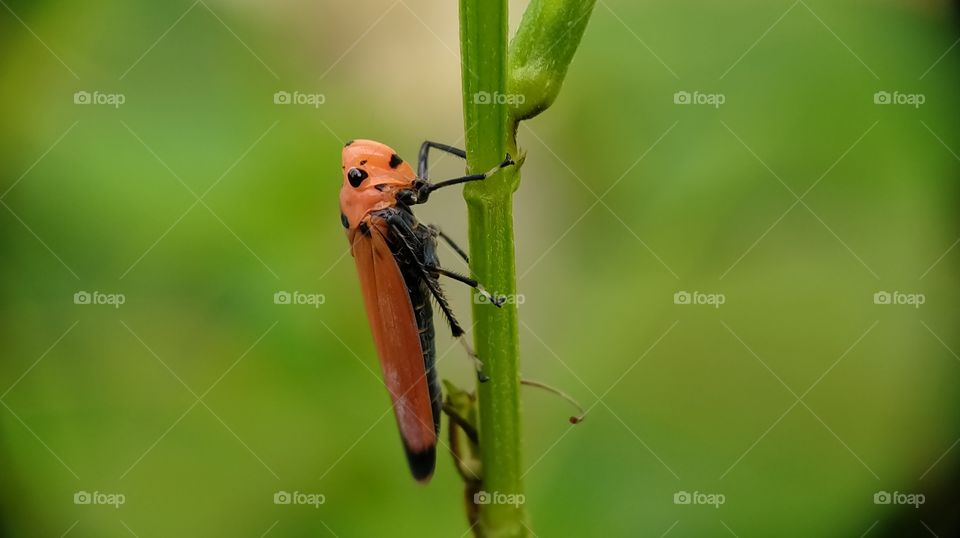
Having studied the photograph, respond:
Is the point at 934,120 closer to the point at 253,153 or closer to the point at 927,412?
the point at 927,412

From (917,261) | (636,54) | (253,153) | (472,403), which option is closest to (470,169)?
(472,403)
